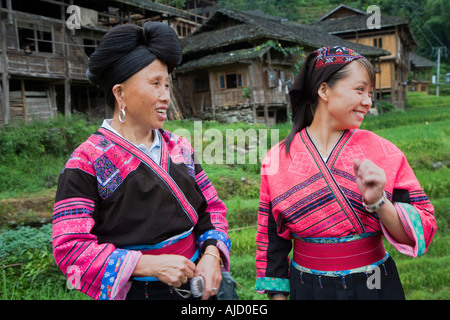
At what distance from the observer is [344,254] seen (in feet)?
6.08

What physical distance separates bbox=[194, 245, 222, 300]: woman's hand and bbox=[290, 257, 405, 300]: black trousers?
1.56ft

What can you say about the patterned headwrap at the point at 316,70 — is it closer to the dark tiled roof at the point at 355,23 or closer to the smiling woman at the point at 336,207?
the smiling woman at the point at 336,207

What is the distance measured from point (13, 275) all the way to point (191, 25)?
25.7 meters

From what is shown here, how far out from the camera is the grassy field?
4.29 metres

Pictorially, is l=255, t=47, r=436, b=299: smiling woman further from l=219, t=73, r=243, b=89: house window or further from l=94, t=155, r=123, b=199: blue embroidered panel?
l=219, t=73, r=243, b=89: house window

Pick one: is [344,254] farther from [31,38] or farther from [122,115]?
[31,38]

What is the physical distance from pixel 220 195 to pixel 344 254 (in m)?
6.93

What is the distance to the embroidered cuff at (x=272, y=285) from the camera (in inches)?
78.5

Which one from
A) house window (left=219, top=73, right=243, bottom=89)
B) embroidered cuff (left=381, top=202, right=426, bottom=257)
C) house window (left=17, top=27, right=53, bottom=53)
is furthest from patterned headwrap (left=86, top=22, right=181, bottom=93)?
house window (left=219, top=73, right=243, bottom=89)

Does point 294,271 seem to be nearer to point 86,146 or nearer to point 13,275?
point 86,146

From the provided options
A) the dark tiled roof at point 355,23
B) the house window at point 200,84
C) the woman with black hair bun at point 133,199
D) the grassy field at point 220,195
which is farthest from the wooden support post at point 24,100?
the dark tiled roof at point 355,23

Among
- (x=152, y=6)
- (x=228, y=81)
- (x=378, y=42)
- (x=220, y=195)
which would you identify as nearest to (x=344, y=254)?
(x=220, y=195)

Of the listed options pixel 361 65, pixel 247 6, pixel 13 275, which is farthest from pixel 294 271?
pixel 247 6
